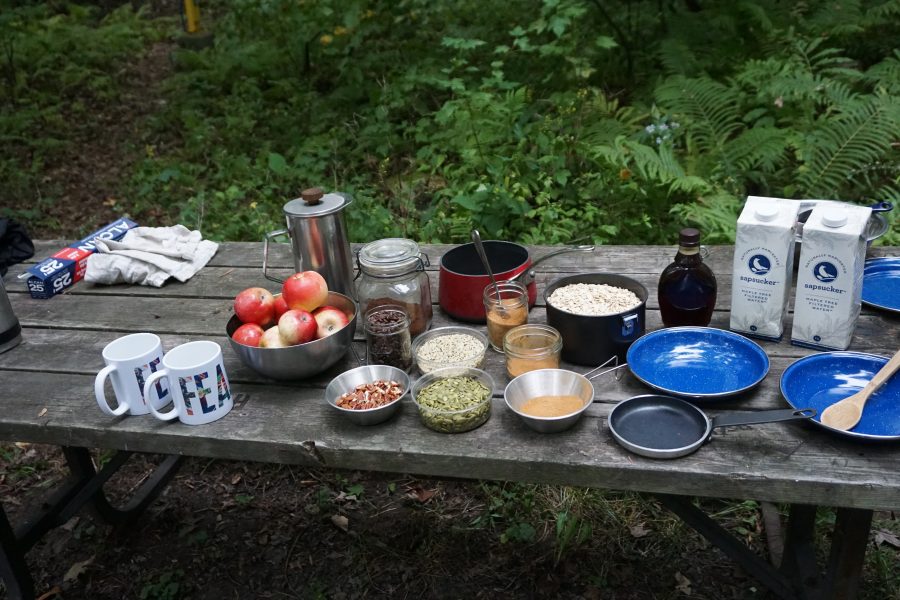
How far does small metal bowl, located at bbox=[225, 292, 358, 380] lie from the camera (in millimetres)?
1762

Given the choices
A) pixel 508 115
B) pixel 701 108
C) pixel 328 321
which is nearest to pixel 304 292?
pixel 328 321

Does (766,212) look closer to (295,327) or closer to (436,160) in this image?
(295,327)

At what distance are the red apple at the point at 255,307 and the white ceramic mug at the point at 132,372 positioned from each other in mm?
207

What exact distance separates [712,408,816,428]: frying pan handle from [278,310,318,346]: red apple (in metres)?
0.92

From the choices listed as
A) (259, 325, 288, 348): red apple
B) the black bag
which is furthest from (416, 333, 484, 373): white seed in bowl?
the black bag

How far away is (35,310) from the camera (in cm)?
240

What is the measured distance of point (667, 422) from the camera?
1.60m

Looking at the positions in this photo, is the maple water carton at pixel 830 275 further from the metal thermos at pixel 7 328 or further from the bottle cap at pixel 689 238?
the metal thermos at pixel 7 328

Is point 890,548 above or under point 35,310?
under

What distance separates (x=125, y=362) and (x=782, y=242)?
1488mm

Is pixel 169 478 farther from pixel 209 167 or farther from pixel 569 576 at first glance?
pixel 209 167

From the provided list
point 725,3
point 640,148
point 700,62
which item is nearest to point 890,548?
point 640,148

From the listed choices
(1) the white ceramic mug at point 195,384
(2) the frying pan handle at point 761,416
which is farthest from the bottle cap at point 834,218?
(1) the white ceramic mug at point 195,384

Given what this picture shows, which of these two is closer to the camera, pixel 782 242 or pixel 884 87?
pixel 782 242
